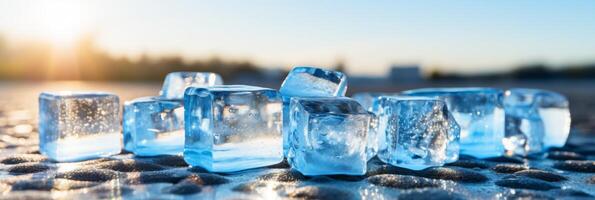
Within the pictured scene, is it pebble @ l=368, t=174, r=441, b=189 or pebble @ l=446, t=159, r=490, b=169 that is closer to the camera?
pebble @ l=368, t=174, r=441, b=189

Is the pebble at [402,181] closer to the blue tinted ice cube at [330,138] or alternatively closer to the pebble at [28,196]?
the blue tinted ice cube at [330,138]

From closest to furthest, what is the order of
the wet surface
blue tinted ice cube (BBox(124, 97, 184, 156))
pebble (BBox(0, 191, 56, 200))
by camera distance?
pebble (BBox(0, 191, 56, 200))
the wet surface
blue tinted ice cube (BBox(124, 97, 184, 156))

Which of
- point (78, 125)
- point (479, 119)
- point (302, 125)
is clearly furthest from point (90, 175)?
point (479, 119)

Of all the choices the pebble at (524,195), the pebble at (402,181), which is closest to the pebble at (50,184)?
the pebble at (402,181)

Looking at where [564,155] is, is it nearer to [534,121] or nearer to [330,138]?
[534,121]

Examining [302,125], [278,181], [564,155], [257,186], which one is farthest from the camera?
[564,155]

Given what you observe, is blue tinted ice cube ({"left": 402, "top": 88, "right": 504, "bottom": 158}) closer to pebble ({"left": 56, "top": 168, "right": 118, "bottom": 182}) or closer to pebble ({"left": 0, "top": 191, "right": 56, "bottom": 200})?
pebble ({"left": 56, "top": 168, "right": 118, "bottom": 182})

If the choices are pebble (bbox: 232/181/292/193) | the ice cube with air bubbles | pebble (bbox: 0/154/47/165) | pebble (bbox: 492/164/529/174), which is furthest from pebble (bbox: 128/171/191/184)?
the ice cube with air bubbles

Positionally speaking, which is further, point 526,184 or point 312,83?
point 312,83
